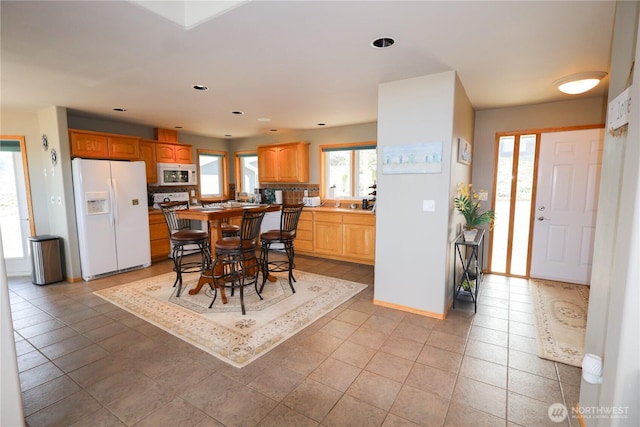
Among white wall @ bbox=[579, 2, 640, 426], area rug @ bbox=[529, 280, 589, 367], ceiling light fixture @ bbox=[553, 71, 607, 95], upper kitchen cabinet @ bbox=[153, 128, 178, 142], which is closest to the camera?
white wall @ bbox=[579, 2, 640, 426]

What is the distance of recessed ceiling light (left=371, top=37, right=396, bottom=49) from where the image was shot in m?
2.21

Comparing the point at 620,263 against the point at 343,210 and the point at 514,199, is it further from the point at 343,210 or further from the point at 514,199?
the point at 343,210

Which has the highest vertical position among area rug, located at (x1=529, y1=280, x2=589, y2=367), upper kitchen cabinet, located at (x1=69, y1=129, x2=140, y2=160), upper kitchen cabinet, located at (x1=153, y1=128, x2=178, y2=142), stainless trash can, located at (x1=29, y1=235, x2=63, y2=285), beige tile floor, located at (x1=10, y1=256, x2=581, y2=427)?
upper kitchen cabinet, located at (x1=153, y1=128, x2=178, y2=142)

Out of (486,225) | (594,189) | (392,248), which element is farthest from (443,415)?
Result: (594,189)

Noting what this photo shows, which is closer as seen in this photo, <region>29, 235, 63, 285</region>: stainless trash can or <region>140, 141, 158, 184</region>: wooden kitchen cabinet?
<region>29, 235, 63, 285</region>: stainless trash can

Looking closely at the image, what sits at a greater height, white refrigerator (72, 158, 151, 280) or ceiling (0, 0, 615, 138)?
ceiling (0, 0, 615, 138)

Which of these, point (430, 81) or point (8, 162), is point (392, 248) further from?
point (8, 162)

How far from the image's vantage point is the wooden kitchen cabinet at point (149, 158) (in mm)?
5268

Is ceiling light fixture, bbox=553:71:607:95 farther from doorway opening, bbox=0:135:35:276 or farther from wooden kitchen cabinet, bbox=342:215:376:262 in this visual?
doorway opening, bbox=0:135:35:276

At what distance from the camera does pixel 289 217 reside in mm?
3842

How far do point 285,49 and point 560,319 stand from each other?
12.1ft

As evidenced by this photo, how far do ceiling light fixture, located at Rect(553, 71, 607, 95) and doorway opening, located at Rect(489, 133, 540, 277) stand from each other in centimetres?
123

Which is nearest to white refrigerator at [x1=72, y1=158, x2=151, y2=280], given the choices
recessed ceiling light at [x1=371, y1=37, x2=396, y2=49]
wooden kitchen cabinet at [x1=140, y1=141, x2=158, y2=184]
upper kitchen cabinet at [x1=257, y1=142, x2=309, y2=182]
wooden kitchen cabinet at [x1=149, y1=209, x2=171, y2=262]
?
wooden kitchen cabinet at [x1=149, y1=209, x2=171, y2=262]

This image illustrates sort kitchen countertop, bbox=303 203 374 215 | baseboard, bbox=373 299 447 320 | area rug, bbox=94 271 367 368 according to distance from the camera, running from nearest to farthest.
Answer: area rug, bbox=94 271 367 368, baseboard, bbox=373 299 447 320, kitchen countertop, bbox=303 203 374 215
